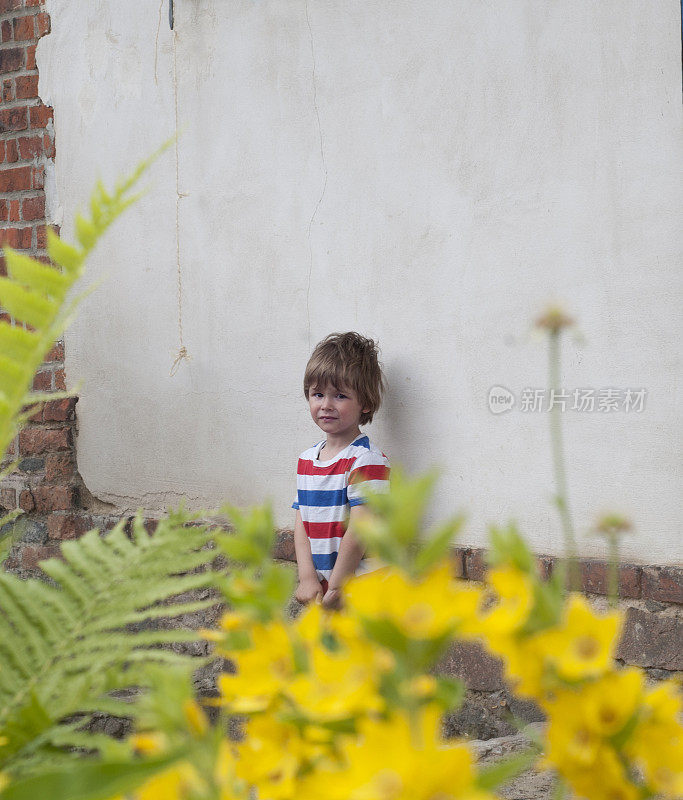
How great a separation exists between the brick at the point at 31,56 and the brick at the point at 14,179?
0.40 meters

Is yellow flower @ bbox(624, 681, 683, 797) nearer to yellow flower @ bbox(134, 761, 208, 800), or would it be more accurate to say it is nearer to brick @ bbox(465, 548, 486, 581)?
yellow flower @ bbox(134, 761, 208, 800)

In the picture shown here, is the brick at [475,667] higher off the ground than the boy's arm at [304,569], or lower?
lower

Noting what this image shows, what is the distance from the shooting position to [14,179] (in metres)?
3.80

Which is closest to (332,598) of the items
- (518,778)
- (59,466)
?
(518,778)

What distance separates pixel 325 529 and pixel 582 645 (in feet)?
8.48

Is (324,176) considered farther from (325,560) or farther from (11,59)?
(11,59)

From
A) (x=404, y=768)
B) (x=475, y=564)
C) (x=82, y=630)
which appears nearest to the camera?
(x=404, y=768)

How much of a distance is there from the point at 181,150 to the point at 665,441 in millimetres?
1968

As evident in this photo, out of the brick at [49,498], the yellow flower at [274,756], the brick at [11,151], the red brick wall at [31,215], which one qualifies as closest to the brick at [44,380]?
the red brick wall at [31,215]

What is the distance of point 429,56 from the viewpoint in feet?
9.56

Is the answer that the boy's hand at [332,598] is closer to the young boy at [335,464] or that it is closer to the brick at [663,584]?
the young boy at [335,464]

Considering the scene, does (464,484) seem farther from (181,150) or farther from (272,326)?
(181,150)

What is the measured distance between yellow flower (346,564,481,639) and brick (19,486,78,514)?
349cm

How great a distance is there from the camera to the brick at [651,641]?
2533mm
